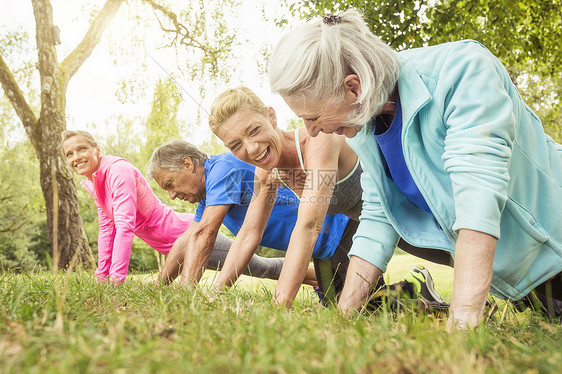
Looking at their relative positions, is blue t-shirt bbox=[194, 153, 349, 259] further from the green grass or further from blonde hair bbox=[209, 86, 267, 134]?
the green grass

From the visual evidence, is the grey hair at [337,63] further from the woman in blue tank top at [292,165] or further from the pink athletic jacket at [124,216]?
the pink athletic jacket at [124,216]

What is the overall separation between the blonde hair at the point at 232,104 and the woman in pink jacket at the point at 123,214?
1.67 m

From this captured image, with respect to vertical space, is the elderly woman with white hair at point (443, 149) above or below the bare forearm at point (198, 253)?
above

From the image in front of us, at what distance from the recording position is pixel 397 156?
257 centimetres

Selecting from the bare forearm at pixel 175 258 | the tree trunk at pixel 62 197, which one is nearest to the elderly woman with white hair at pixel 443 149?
the bare forearm at pixel 175 258

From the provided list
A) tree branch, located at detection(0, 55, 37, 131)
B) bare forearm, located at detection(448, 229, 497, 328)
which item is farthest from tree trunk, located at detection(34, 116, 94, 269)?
bare forearm, located at detection(448, 229, 497, 328)

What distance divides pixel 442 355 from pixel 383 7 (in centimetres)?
593

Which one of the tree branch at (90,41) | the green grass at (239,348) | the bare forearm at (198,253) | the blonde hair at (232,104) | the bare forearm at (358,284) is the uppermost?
the tree branch at (90,41)

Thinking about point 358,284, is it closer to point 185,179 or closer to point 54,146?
point 185,179

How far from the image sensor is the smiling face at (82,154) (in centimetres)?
516

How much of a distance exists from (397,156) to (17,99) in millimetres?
9769

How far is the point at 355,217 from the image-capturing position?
13.7 ft

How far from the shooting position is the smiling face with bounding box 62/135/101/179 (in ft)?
16.9

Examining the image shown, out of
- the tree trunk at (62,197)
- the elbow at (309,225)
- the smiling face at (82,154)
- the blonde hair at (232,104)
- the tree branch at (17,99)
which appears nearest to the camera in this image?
the elbow at (309,225)
